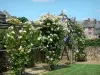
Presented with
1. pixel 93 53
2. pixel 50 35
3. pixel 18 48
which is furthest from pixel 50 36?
pixel 93 53

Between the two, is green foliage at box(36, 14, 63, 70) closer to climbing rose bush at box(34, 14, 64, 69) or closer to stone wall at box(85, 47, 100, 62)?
climbing rose bush at box(34, 14, 64, 69)

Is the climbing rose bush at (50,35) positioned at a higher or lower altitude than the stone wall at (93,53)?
higher

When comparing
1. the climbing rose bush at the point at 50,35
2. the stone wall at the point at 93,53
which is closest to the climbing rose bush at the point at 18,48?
the climbing rose bush at the point at 50,35

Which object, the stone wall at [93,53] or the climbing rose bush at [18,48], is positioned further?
the stone wall at [93,53]

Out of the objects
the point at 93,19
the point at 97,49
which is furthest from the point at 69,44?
the point at 93,19

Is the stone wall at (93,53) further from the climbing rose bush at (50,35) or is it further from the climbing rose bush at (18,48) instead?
the climbing rose bush at (18,48)

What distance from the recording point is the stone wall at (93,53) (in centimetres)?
1664

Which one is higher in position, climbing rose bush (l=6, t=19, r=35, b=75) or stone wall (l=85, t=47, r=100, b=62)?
climbing rose bush (l=6, t=19, r=35, b=75)

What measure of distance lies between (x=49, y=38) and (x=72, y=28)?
4.48 m

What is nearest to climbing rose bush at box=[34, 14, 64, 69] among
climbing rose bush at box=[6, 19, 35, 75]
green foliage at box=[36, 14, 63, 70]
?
green foliage at box=[36, 14, 63, 70]

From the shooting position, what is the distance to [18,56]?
9.73 metres

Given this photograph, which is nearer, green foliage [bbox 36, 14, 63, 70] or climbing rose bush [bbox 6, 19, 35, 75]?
climbing rose bush [bbox 6, 19, 35, 75]

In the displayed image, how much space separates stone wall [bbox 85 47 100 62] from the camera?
1664 centimetres

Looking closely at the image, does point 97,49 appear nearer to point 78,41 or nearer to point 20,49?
point 78,41
